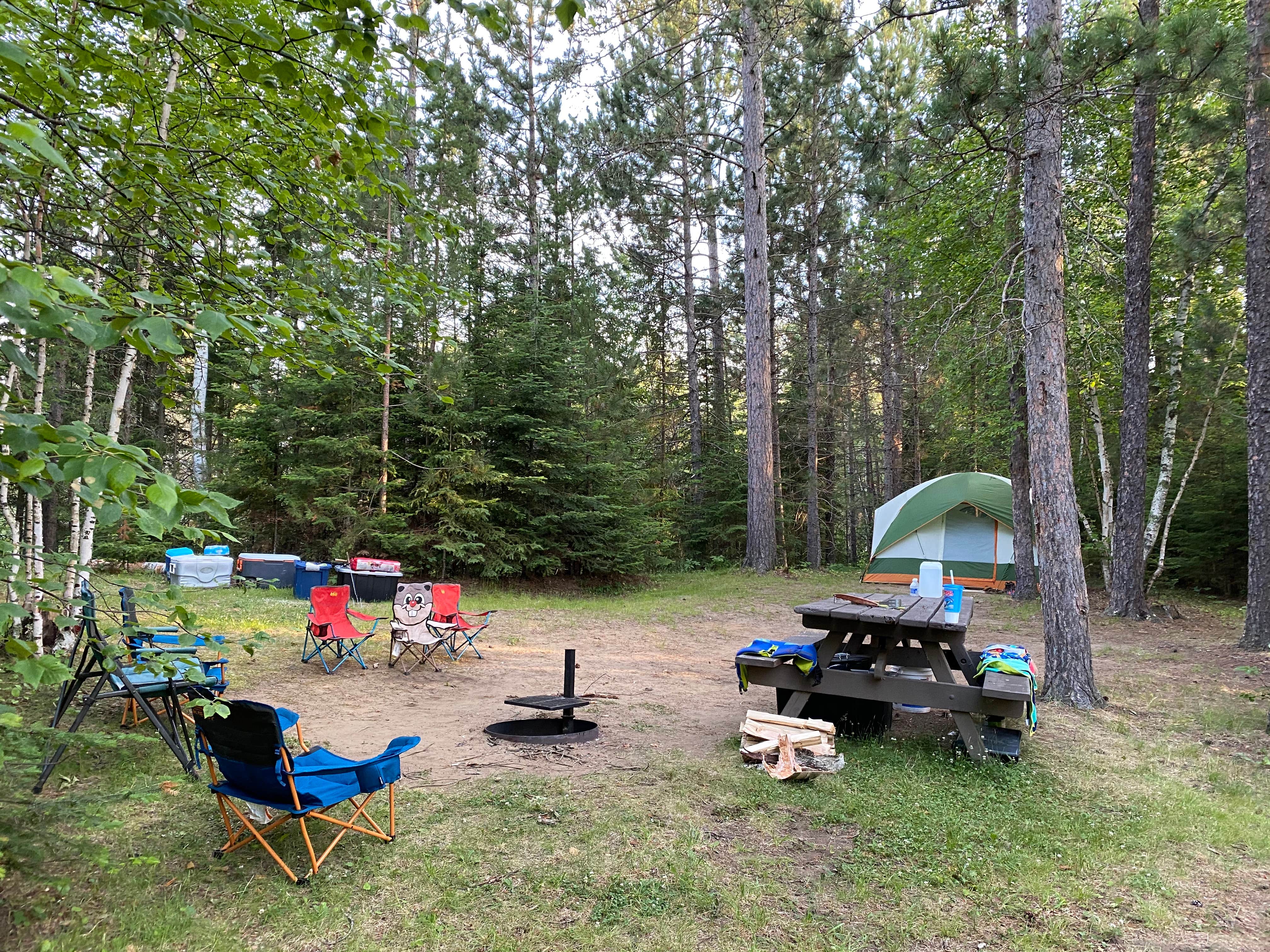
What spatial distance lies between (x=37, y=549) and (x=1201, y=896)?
159 inches

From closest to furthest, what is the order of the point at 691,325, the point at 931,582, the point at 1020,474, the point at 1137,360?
1. the point at 931,582
2. the point at 1137,360
3. the point at 1020,474
4. the point at 691,325

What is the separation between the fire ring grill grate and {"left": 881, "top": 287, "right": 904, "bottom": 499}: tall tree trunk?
13617 mm

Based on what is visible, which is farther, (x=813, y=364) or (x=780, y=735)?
(x=813, y=364)

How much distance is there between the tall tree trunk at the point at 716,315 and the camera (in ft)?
55.6

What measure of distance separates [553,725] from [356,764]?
1.83 metres

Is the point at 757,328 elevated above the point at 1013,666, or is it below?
above

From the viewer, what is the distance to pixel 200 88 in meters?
3.03

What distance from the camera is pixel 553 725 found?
14.9ft

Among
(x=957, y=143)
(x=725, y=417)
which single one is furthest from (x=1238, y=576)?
(x=725, y=417)

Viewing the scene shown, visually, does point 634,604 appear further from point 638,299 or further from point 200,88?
point 638,299

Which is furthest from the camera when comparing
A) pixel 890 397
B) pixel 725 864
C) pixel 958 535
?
pixel 890 397

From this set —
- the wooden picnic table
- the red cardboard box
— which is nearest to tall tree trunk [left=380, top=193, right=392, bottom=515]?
the red cardboard box

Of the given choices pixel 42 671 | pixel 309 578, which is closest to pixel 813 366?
pixel 309 578

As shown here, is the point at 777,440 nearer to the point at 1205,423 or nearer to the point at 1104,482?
the point at 1104,482
